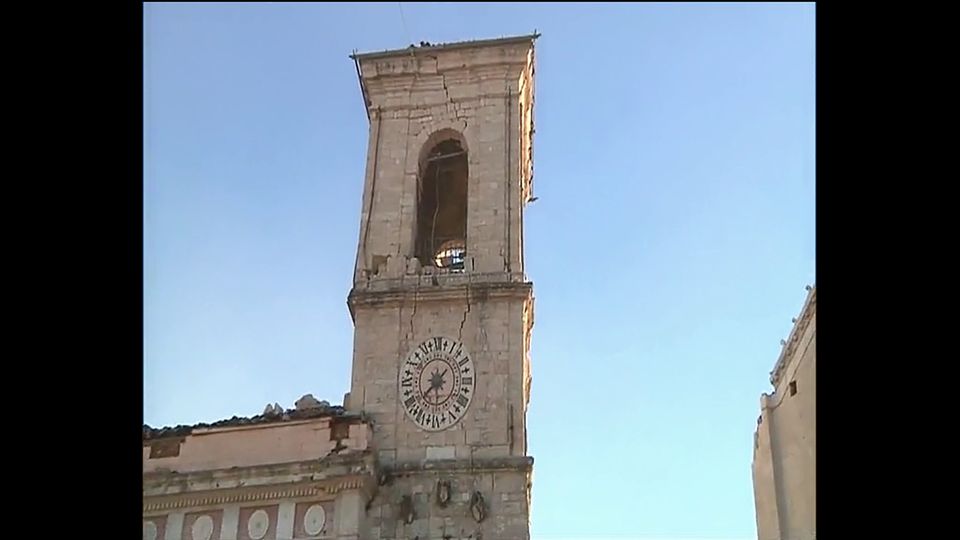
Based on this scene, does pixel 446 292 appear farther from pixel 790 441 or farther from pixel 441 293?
pixel 790 441

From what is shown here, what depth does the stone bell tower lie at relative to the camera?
14.6 m

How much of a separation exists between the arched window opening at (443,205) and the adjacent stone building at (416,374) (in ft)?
0.09

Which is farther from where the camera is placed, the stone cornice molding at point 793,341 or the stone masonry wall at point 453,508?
the stone masonry wall at point 453,508

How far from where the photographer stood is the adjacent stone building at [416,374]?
14.4 meters

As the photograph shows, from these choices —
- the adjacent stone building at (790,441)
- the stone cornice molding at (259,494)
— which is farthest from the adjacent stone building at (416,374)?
the adjacent stone building at (790,441)

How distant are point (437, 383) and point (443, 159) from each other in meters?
4.21

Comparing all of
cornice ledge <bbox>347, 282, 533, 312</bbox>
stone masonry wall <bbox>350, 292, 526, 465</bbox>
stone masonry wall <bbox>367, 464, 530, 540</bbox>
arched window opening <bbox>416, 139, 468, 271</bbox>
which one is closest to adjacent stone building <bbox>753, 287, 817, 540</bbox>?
stone masonry wall <bbox>367, 464, 530, 540</bbox>

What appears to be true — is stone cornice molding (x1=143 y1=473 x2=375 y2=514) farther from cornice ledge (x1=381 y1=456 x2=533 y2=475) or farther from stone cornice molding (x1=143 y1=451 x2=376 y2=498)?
cornice ledge (x1=381 y1=456 x2=533 y2=475)

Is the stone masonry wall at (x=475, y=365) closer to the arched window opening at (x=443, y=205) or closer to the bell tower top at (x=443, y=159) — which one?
the bell tower top at (x=443, y=159)

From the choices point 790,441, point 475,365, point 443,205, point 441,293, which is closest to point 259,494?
point 475,365
